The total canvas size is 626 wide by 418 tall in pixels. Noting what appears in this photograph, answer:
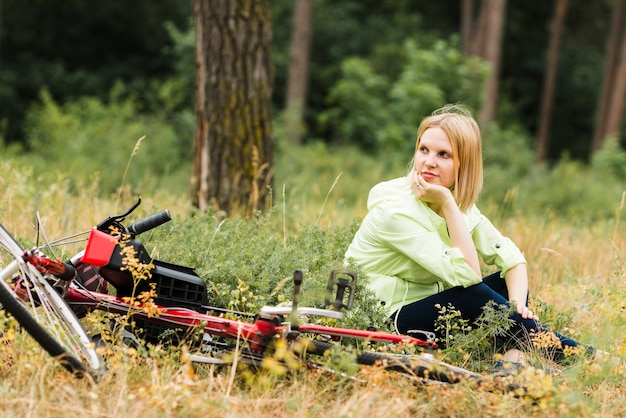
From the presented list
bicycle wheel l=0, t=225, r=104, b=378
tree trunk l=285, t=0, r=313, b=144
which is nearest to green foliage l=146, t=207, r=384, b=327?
bicycle wheel l=0, t=225, r=104, b=378

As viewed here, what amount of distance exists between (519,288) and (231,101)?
9.02ft

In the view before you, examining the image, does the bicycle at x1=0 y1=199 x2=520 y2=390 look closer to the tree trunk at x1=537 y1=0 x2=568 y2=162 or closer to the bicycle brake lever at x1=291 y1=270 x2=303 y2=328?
the bicycle brake lever at x1=291 y1=270 x2=303 y2=328

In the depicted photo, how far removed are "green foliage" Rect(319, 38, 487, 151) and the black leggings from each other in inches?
496

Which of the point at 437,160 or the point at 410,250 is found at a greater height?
the point at 437,160

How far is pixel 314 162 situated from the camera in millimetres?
13602

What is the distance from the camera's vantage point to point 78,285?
10.5 feet

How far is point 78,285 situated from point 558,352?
2.12 meters

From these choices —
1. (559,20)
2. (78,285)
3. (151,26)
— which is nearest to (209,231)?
(78,285)

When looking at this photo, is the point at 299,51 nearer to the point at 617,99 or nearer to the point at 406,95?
the point at 406,95

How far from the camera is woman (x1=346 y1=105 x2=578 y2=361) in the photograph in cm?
330

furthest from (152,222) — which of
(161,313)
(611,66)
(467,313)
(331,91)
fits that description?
(611,66)

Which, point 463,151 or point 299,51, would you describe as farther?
point 299,51

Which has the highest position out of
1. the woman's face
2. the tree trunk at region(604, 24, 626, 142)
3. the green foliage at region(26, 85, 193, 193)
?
the woman's face

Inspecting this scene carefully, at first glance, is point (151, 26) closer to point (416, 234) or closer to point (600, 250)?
point (600, 250)
